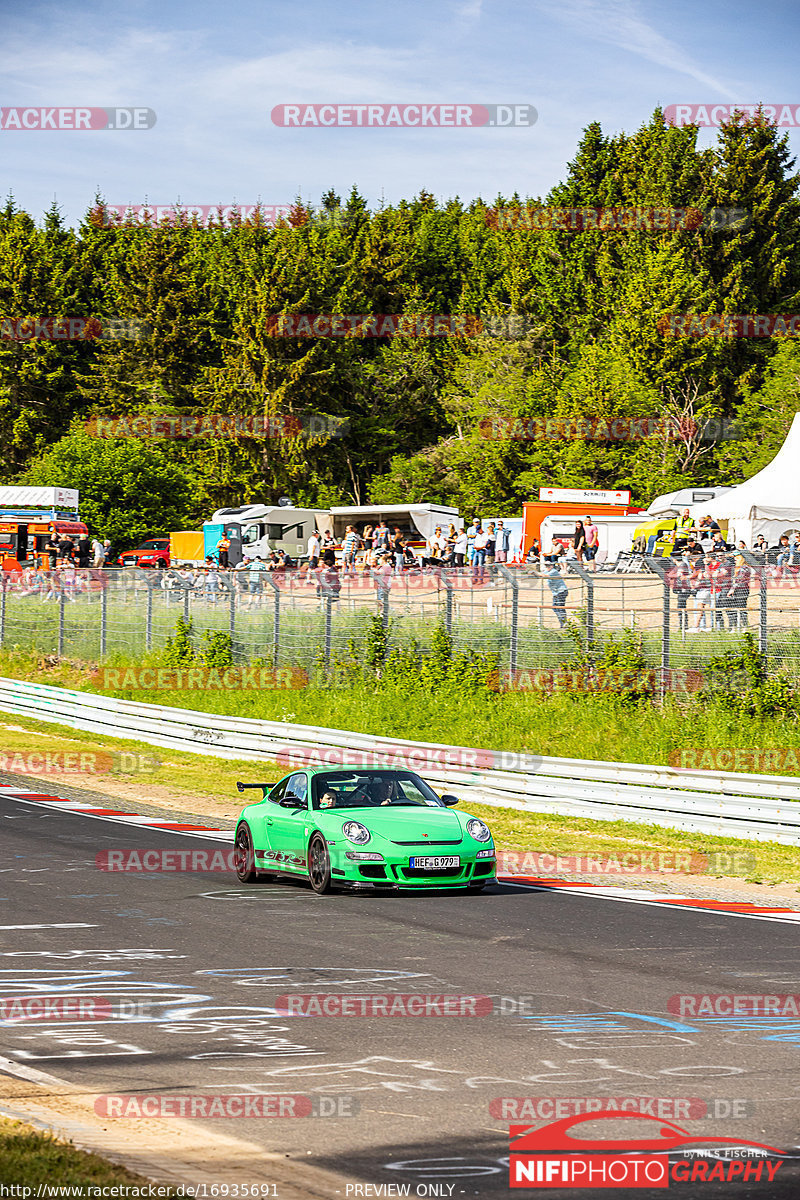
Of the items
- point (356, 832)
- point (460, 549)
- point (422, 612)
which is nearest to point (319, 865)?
point (356, 832)

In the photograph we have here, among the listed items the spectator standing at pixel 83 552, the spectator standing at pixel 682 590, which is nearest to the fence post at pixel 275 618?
the spectator standing at pixel 682 590

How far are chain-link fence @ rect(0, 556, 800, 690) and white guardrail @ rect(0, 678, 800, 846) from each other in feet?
8.89

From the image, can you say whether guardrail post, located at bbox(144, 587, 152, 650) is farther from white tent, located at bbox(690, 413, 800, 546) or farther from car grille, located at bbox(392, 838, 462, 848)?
car grille, located at bbox(392, 838, 462, 848)

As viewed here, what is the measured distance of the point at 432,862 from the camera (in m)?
13.8

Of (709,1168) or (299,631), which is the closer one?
(709,1168)

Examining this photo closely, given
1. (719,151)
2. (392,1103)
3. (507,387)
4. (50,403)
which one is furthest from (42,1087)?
(50,403)

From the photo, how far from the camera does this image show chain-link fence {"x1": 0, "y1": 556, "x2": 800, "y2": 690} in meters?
21.9

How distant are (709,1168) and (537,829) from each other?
14.6 m

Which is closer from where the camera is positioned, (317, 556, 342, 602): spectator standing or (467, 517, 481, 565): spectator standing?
(317, 556, 342, 602): spectator standing

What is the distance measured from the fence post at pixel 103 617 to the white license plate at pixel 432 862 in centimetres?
2189

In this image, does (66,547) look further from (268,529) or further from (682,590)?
(682,590)

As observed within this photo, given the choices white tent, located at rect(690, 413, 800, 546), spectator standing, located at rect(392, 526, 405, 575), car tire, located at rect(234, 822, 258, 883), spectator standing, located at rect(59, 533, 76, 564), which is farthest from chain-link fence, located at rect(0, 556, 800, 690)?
spectator standing, located at rect(59, 533, 76, 564)

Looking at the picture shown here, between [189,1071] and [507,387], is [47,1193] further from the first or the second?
[507,387]

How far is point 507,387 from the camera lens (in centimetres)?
6850
